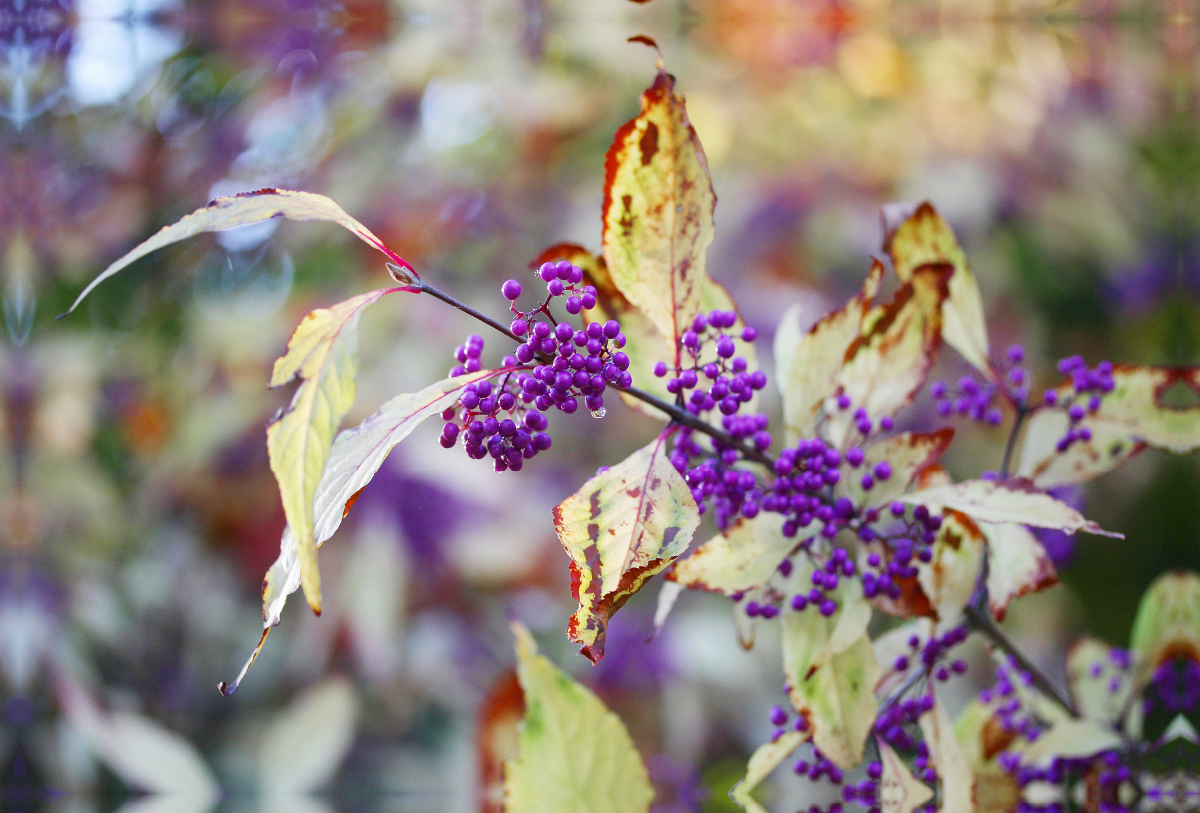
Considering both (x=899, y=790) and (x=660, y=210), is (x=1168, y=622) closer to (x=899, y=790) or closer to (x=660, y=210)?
(x=899, y=790)

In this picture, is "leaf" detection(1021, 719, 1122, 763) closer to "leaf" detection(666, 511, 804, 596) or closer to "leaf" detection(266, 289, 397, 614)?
"leaf" detection(666, 511, 804, 596)

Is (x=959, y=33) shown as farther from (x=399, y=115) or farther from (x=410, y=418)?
(x=410, y=418)

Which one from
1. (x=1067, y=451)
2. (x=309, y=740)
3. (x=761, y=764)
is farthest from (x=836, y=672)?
(x=309, y=740)

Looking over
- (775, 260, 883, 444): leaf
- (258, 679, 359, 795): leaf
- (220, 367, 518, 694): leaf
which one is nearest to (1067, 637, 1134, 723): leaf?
(775, 260, 883, 444): leaf

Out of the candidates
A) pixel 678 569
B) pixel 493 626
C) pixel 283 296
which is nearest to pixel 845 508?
pixel 678 569

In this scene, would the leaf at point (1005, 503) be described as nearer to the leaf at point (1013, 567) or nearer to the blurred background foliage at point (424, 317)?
the leaf at point (1013, 567)
